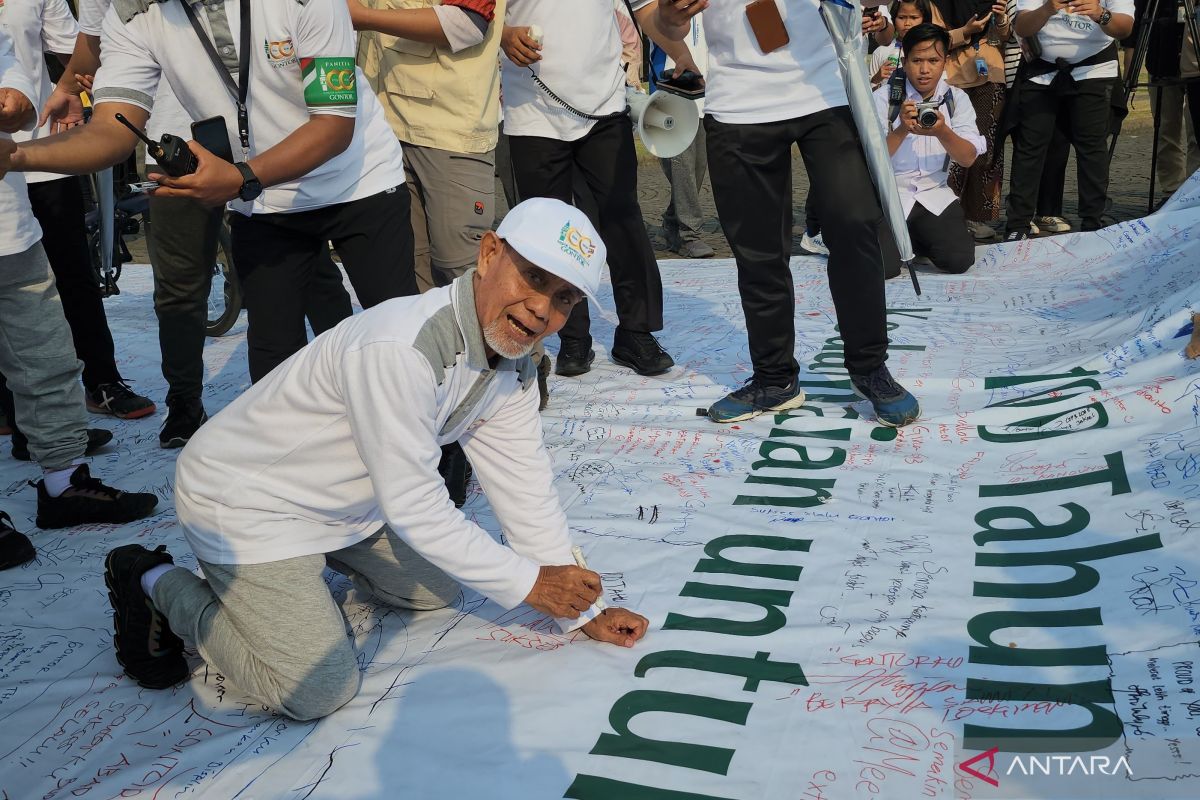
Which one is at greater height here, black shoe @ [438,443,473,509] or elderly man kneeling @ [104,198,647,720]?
elderly man kneeling @ [104,198,647,720]

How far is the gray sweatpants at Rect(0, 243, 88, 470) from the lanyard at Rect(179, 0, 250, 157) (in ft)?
2.40

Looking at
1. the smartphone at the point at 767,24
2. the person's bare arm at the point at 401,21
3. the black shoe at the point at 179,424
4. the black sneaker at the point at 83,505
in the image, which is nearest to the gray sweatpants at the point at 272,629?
the black sneaker at the point at 83,505

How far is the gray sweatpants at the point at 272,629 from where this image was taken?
Answer: 2.06m

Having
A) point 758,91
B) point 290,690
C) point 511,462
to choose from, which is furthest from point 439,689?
point 758,91

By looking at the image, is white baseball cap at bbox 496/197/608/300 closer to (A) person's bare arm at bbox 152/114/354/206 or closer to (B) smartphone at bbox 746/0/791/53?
(A) person's bare arm at bbox 152/114/354/206

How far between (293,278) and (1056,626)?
2.06 m

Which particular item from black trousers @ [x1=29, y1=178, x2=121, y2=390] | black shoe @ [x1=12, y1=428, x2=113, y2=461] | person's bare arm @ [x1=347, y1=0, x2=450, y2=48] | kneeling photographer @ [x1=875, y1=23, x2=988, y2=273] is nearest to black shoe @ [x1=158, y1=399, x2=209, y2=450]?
black shoe @ [x1=12, y1=428, x2=113, y2=461]

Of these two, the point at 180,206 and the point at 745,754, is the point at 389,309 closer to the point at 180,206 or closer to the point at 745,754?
the point at 745,754

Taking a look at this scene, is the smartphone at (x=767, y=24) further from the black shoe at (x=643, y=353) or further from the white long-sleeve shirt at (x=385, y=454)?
the white long-sleeve shirt at (x=385, y=454)

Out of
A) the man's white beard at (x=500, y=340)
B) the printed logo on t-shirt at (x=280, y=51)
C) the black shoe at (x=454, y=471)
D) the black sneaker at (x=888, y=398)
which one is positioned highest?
the printed logo on t-shirt at (x=280, y=51)

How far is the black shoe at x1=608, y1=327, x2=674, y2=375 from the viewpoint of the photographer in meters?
4.12

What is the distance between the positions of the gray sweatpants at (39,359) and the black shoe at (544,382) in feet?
4.68

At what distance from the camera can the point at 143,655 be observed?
221cm

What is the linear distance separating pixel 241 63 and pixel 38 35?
1388 mm
